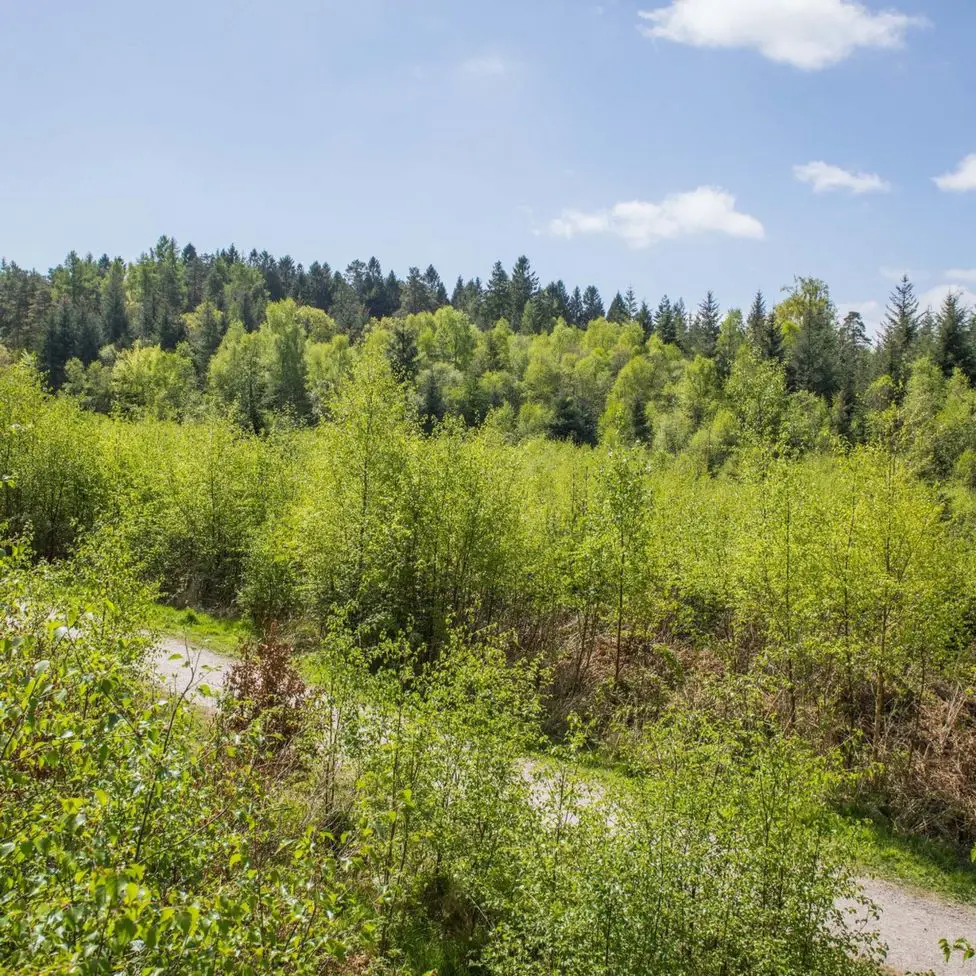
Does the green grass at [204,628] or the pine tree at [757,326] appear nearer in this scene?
the green grass at [204,628]

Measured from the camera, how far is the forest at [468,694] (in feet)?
13.4

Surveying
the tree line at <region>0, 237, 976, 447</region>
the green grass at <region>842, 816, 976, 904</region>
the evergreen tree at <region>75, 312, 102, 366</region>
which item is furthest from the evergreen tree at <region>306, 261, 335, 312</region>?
the green grass at <region>842, 816, 976, 904</region>

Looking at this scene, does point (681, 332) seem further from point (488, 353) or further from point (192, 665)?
point (192, 665)

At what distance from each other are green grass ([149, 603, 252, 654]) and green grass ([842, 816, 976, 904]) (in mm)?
14263

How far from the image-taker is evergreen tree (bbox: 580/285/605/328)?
121562 millimetres

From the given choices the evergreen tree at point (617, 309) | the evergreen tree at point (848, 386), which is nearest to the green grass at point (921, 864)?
the evergreen tree at point (848, 386)

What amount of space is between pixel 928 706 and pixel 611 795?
34.2 ft

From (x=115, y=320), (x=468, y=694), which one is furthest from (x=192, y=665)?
(x=115, y=320)

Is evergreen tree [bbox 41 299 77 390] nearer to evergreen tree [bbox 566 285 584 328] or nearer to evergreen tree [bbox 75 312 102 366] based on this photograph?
evergreen tree [bbox 75 312 102 366]

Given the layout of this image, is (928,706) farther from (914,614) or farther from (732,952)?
(732,952)

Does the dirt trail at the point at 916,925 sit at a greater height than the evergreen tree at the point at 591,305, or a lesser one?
lesser

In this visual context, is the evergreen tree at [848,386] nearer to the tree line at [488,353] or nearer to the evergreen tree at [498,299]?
the tree line at [488,353]

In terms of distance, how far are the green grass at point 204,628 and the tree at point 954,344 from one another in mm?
47248

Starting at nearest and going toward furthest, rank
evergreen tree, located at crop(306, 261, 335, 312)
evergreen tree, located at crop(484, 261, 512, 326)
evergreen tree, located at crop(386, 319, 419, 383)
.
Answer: evergreen tree, located at crop(386, 319, 419, 383), evergreen tree, located at crop(484, 261, 512, 326), evergreen tree, located at crop(306, 261, 335, 312)
